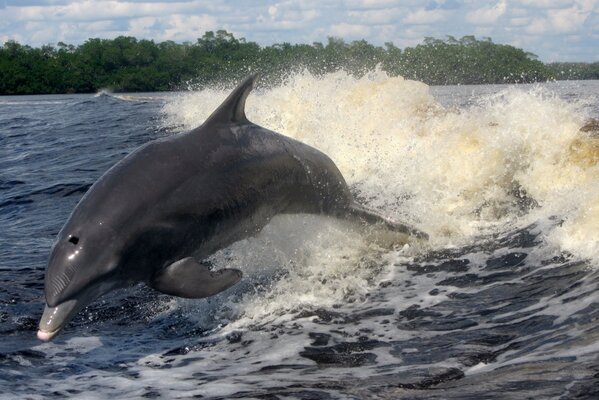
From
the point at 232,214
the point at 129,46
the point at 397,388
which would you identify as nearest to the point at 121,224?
the point at 232,214

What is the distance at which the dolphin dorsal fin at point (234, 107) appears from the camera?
8.33 m

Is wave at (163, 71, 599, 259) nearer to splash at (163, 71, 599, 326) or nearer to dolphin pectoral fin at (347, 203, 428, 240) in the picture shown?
splash at (163, 71, 599, 326)

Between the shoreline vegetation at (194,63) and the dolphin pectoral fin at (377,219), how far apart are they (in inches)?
2209

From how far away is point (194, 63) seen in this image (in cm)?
10569

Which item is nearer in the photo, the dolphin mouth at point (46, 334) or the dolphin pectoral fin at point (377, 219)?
the dolphin mouth at point (46, 334)

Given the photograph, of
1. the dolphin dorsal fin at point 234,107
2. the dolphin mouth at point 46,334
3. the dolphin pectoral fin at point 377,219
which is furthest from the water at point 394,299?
the dolphin dorsal fin at point 234,107

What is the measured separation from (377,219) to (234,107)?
116 inches

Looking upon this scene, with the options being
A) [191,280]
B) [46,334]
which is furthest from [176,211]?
[46,334]

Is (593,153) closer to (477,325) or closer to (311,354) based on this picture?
(477,325)

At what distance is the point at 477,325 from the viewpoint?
7.18 meters

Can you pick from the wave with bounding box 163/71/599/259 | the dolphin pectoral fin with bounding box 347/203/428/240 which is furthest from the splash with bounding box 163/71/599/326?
the dolphin pectoral fin with bounding box 347/203/428/240

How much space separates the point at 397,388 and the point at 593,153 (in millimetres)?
8127

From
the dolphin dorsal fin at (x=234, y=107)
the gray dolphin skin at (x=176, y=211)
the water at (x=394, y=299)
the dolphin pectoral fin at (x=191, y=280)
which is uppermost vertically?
the dolphin dorsal fin at (x=234, y=107)

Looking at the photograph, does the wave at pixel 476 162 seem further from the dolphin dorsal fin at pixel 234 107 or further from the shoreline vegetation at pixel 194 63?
the shoreline vegetation at pixel 194 63
